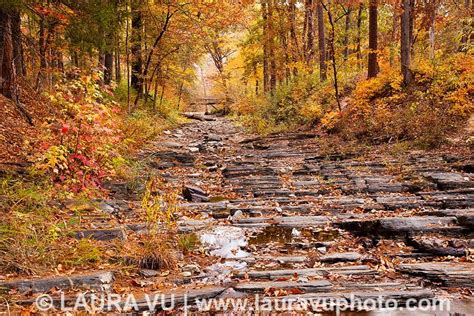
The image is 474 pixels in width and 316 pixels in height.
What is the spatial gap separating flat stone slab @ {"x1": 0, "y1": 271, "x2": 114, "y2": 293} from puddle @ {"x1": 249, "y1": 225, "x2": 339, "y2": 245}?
2250 mm

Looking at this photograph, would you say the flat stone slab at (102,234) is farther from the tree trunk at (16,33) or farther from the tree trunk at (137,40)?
the tree trunk at (137,40)

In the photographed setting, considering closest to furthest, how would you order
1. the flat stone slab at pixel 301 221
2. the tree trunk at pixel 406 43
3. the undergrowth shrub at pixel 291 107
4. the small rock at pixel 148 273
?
the small rock at pixel 148 273, the flat stone slab at pixel 301 221, the tree trunk at pixel 406 43, the undergrowth shrub at pixel 291 107

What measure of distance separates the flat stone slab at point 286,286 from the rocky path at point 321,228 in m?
0.01

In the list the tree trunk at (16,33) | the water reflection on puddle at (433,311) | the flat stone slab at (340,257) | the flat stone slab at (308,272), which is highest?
the tree trunk at (16,33)

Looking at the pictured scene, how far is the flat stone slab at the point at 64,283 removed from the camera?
3.93m

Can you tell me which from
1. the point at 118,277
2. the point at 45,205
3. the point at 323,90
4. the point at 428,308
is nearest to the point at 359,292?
the point at 428,308

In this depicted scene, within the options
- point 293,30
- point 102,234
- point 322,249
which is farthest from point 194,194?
point 293,30

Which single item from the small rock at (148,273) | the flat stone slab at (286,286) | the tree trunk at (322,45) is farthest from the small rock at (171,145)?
the flat stone slab at (286,286)

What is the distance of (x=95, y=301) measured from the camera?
3.85 metres

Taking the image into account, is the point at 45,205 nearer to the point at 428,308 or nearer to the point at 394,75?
the point at 428,308

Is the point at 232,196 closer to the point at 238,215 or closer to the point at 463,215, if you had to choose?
the point at 238,215

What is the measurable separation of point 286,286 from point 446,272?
1766 millimetres

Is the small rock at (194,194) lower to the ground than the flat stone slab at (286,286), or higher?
higher

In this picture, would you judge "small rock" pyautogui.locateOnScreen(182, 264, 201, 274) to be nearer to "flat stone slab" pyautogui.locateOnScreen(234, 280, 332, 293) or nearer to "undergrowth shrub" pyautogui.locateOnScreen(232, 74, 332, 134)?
"flat stone slab" pyautogui.locateOnScreen(234, 280, 332, 293)
